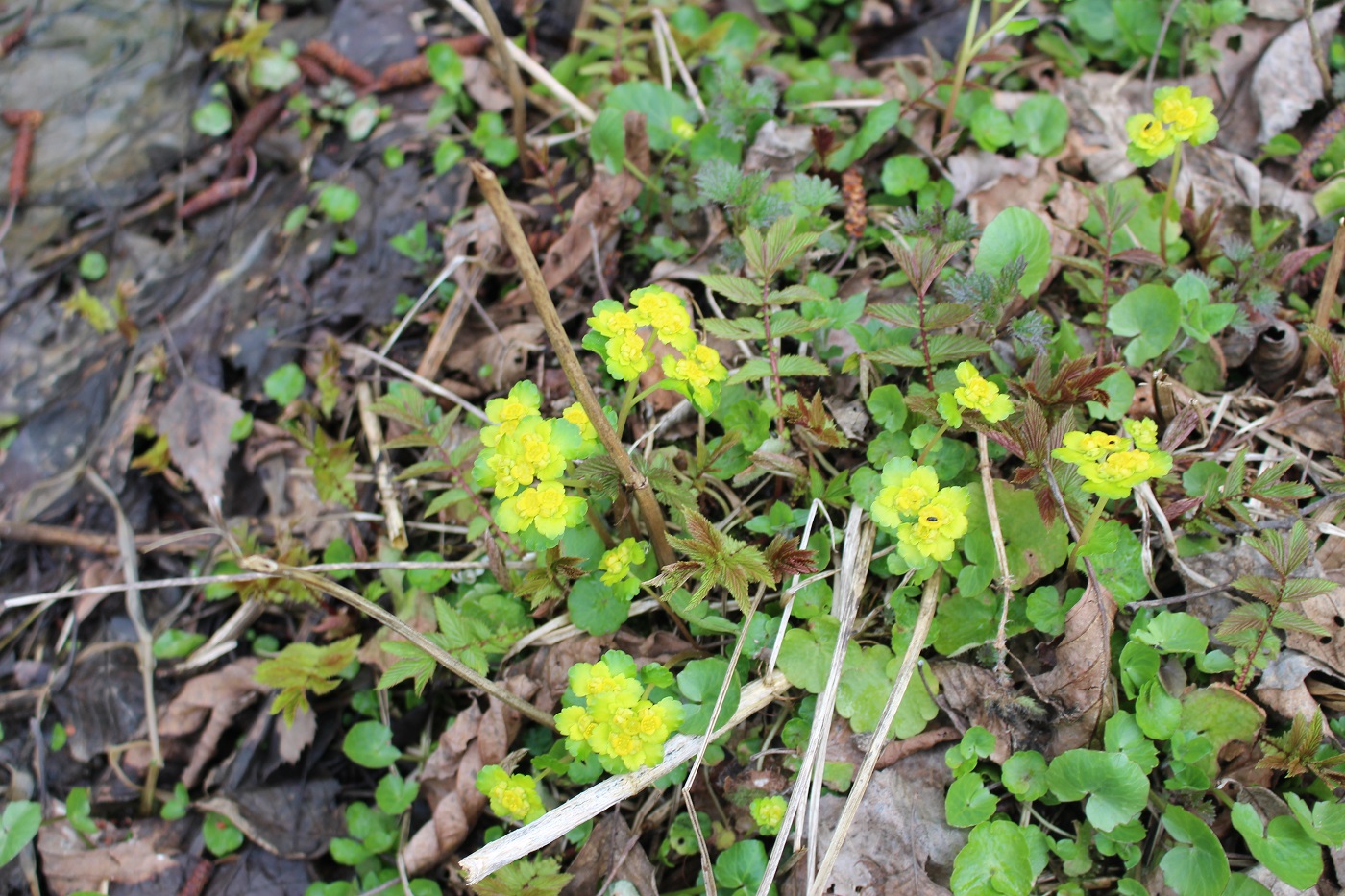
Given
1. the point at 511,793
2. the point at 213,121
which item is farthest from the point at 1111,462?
the point at 213,121

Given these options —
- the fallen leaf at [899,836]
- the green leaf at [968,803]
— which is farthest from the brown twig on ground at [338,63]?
the green leaf at [968,803]

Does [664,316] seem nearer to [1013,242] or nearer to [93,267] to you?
[1013,242]

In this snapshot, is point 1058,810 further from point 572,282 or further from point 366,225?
point 366,225

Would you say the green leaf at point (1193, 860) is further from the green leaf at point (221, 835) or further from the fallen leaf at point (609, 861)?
the green leaf at point (221, 835)

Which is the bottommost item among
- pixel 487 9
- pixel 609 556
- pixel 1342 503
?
pixel 1342 503

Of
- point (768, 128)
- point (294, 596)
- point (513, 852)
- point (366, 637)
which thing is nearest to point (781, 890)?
point (513, 852)

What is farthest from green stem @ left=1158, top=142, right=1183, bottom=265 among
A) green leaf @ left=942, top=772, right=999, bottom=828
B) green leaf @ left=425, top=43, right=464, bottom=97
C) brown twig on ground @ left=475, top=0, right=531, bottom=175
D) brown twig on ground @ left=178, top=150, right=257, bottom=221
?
brown twig on ground @ left=178, top=150, right=257, bottom=221
